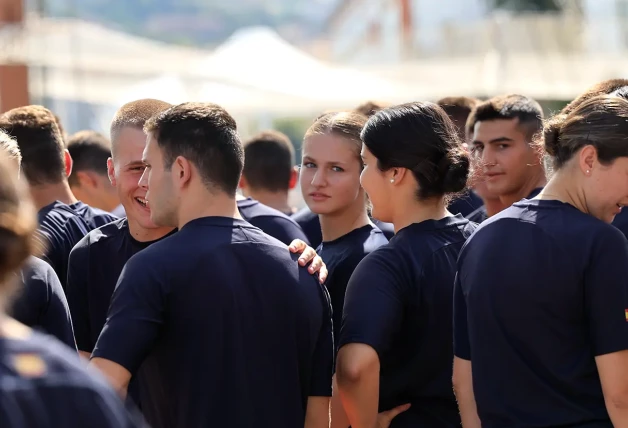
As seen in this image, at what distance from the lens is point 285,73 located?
1512cm

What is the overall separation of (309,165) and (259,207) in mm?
462

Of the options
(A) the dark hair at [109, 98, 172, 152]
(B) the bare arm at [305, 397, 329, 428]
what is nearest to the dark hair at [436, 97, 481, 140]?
(A) the dark hair at [109, 98, 172, 152]

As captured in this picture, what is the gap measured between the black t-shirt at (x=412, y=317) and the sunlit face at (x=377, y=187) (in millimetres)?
118

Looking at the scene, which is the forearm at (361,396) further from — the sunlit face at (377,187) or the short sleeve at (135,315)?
the short sleeve at (135,315)

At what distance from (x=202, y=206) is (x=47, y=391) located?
1.42 metres

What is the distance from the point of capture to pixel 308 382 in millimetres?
3182

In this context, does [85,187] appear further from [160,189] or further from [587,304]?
[587,304]

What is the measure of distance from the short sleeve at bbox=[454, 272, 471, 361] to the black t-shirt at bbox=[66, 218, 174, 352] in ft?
4.75

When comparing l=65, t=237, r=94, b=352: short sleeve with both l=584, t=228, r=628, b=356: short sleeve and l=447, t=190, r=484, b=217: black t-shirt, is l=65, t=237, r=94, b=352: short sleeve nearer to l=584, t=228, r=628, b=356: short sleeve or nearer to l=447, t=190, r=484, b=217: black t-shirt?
l=584, t=228, r=628, b=356: short sleeve

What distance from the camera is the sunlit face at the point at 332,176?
15.0 ft

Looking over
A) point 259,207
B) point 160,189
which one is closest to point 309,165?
point 259,207

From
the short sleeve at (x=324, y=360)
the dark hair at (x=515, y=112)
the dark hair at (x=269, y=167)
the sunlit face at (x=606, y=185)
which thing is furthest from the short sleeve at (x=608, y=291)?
the dark hair at (x=269, y=167)

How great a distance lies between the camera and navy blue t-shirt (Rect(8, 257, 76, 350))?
333cm

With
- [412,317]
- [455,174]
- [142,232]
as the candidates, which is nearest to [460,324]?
[412,317]
